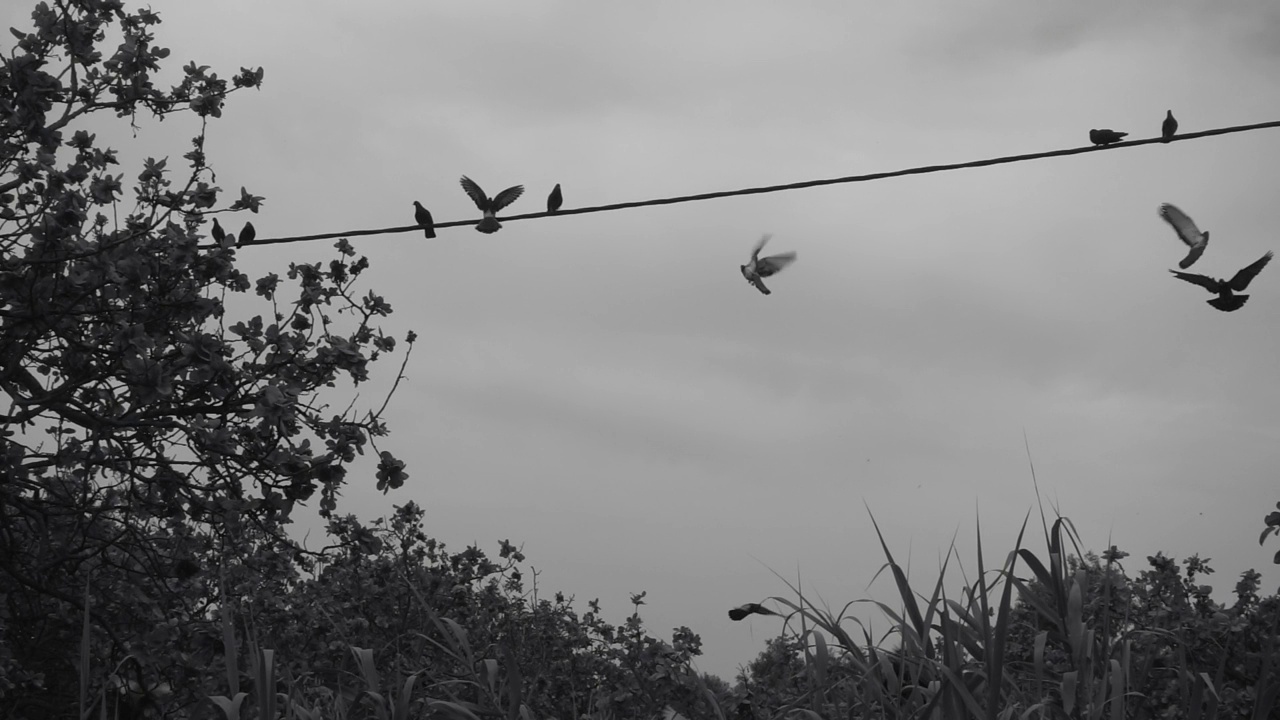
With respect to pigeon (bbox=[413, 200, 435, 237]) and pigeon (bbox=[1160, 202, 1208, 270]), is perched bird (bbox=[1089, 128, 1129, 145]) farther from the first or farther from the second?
pigeon (bbox=[413, 200, 435, 237])

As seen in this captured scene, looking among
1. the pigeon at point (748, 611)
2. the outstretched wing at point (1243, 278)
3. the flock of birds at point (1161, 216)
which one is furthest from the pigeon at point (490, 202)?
the outstretched wing at point (1243, 278)

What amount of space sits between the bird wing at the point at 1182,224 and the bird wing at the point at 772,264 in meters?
1.61

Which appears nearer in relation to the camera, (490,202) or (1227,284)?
(1227,284)

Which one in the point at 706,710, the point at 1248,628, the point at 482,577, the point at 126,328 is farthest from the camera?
the point at 482,577

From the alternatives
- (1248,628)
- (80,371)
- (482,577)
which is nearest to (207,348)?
(80,371)

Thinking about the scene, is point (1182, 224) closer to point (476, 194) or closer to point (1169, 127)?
point (1169, 127)

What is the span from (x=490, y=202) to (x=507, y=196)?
0.07m

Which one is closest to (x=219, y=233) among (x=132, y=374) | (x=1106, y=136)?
(x=132, y=374)

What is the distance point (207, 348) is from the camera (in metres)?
4.23

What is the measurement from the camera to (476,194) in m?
4.15

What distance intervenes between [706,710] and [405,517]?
121 inches

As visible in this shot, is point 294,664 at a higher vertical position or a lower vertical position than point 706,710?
higher

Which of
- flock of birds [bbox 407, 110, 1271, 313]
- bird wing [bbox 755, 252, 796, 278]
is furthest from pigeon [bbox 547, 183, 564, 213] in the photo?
bird wing [bbox 755, 252, 796, 278]

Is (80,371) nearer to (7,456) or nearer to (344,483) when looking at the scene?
(7,456)
